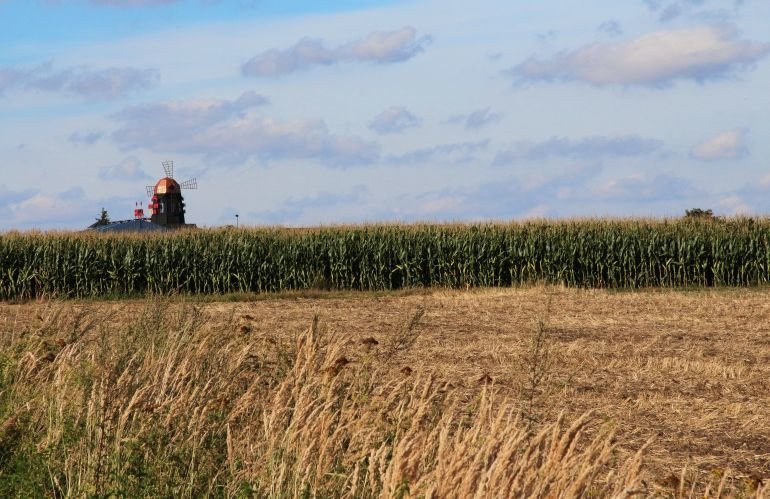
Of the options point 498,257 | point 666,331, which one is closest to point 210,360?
point 666,331

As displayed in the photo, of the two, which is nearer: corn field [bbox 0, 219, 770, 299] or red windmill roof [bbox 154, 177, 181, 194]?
corn field [bbox 0, 219, 770, 299]

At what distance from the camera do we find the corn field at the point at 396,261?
108 ft

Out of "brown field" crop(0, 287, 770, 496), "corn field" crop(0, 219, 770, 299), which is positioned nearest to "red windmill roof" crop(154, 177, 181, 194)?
"corn field" crop(0, 219, 770, 299)

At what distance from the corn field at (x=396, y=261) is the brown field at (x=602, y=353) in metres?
3.90

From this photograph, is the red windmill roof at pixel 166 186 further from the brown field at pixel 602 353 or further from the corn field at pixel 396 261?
the brown field at pixel 602 353

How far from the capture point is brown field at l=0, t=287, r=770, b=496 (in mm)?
8430

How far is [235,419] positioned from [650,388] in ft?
22.0

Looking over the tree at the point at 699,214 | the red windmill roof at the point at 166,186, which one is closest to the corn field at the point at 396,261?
the tree at the point at 699,214

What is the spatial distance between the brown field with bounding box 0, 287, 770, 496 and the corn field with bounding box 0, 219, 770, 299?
3896 mm

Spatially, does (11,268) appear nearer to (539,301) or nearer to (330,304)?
(330,304)

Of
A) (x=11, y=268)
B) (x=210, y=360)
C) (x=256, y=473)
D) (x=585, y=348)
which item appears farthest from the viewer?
(x=11, y=268)

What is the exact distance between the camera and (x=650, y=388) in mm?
12023

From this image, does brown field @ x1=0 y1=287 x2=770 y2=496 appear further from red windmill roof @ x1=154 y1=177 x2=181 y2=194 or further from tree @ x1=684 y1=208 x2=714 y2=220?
red windmill roof @ x1=154 y1=177 x2=181 y2=194

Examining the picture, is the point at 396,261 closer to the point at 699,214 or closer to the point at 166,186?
the point at 699,214
